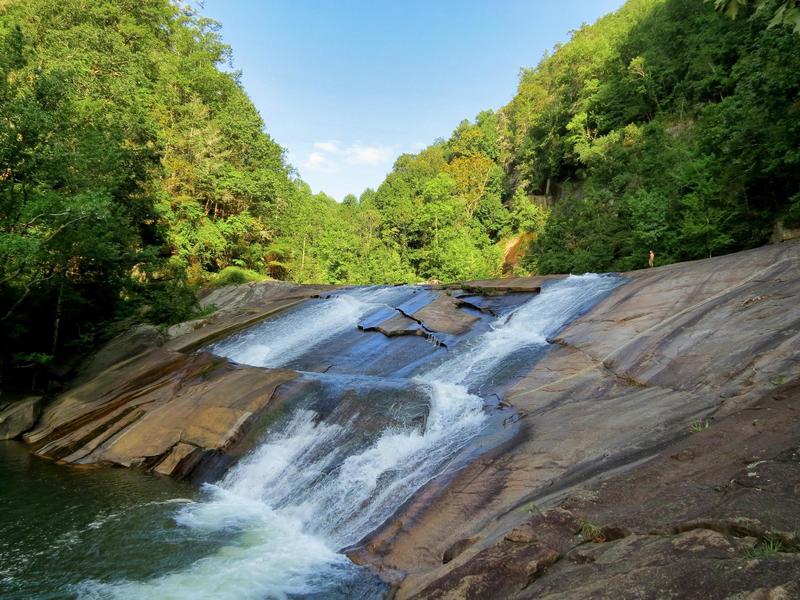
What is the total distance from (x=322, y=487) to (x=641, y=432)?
212 inches

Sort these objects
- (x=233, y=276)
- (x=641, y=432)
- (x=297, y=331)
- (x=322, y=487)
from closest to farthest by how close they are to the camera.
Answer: (x=641, y=432)
(x=322, y=487)
(x=297, y=331)
(x=233, y=276)

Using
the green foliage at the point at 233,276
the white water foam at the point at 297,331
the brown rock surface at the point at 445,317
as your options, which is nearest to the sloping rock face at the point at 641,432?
the brown rock surface at the point at 445,317

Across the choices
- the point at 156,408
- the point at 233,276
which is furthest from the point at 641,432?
the point at 233,276

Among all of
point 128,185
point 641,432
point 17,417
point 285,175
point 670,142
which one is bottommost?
point 641,432

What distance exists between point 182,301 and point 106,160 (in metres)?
6.86

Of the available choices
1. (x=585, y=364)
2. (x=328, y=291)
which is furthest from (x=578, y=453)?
(x=328, y=291)

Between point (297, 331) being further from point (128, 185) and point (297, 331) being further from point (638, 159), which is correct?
point (638, 159)

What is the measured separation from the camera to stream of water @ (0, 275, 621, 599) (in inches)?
250

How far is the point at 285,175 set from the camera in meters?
40.7

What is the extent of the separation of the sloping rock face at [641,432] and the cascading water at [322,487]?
0.77 m

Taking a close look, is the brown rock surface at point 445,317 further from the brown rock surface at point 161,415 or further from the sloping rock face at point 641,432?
the brown rock surface at point 161,415

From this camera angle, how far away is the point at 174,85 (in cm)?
3400

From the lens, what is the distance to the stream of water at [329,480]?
6340mm

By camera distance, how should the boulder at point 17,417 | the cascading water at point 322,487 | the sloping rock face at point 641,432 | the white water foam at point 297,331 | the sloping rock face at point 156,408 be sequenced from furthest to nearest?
the white water foam at point 297,331 → the boulder at point 17,417 → the sloping rock face at point 156,408 → the cascading water at point 322,487 → the sloping rock face at point 641,432
